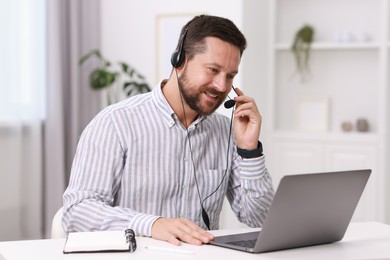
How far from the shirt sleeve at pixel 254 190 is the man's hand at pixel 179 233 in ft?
1.43

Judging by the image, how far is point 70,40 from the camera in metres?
4.54

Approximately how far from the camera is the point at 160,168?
2092mm

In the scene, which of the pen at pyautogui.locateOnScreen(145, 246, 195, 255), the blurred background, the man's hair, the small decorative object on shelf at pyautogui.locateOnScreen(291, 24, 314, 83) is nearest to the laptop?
the pen at pyautogui.locateOnScreen(145, 246, 195, 255)

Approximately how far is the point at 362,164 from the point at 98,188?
2673 mm

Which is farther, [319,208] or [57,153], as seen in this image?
[57,153]

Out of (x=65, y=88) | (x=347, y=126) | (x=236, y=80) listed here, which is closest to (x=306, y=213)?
(x=236, y=80)

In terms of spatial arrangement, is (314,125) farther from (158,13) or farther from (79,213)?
(79,213)

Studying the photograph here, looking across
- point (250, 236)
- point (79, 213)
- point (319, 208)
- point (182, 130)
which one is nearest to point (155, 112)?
point (182, 130)

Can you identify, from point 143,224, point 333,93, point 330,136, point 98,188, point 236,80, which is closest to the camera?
point 143,224

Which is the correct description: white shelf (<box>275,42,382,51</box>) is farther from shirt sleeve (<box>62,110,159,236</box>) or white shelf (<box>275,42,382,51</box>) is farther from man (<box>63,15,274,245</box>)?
shirt sleeve (<box>62,110,159,236</box>)

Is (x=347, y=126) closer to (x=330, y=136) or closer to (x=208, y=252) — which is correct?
(x=330, y=136)

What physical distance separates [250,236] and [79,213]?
49 cm

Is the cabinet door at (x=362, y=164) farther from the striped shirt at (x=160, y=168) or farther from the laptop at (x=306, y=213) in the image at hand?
the laptop at (x=306, y=213)

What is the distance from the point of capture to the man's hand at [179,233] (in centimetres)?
163
